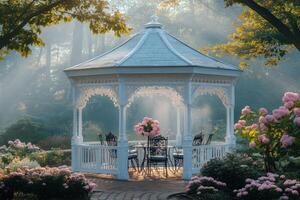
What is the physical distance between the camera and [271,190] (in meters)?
8.25

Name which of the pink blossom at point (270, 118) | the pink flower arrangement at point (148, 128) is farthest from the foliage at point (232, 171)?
the pink flower arrangement at point (148, 128)

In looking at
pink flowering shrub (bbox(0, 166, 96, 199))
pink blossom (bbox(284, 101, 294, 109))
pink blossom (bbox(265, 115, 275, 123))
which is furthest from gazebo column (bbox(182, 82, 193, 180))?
pink flowering shrub (bbox(0, 166, 96, 199))

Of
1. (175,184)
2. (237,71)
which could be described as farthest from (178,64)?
(175,184)

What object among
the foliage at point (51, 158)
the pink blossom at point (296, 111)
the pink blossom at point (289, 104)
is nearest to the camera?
the pink blossom at point (296, 111)

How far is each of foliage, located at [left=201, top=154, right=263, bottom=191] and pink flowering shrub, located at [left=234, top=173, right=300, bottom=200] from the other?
795 millimetres

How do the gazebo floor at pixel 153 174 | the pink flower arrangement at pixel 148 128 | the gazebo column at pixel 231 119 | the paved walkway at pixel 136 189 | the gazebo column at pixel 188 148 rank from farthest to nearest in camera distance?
1. the gazebo column at pixel 231 119
2. the pink flower arrangement at pixel 148 128
3. the gazebo floor at pixel 153 174
4. the gazebo column at pixel 188 148
5. the paved walkway at pixel 136 189

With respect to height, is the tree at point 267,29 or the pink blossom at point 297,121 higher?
the tree at point 267,29

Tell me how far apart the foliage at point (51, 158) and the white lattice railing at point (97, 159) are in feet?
6.34

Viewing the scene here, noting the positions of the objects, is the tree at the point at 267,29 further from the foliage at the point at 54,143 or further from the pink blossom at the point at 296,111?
the foliage at the point at 54,143

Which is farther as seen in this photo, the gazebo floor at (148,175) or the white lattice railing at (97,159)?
the white lattice railing at (97,159)

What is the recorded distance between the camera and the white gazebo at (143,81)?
1417 centimetres

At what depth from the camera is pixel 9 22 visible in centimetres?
1010

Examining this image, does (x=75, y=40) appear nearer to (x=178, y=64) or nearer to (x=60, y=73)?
(x=60, y=73)

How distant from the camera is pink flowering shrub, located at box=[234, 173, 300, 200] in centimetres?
801
